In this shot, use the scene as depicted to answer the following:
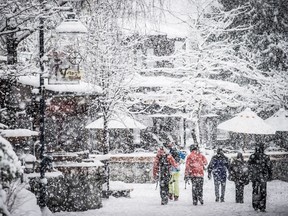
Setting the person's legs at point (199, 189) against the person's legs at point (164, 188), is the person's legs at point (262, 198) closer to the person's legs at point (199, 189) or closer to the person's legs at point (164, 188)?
the person's legs at point (199, 189)

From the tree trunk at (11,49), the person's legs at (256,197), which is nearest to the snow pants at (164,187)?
the person's legs at (256,197)

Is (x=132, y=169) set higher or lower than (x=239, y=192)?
lower

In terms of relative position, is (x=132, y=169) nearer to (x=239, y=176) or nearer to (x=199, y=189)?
(x=199, y=189)

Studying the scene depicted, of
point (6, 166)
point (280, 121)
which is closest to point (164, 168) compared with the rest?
point (6, 166)

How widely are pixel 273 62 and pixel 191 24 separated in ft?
30.5

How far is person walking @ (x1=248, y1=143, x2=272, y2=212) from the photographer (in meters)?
12.4

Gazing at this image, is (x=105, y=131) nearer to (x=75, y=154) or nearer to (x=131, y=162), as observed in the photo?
(x=75, y=154)

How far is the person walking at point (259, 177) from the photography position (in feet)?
40.6

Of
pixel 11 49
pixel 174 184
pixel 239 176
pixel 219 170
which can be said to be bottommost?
pixel 174 184

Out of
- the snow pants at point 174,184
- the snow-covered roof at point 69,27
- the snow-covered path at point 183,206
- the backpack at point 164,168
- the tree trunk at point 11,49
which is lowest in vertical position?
the snow-covered path at point 183,206

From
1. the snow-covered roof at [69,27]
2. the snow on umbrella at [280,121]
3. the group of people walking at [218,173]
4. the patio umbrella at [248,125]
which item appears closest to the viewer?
the snow-covered roof at [69,27]

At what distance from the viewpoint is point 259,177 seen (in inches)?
491

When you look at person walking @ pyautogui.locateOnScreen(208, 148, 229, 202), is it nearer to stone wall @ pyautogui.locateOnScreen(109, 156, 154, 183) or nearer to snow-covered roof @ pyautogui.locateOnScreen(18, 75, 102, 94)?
snow-covered roof @ pyautogui.locateOnScreen(18, 75, 102, 94)

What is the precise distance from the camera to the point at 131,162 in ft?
68.4
